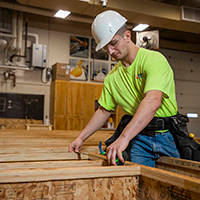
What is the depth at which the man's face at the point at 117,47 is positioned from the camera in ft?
5.53

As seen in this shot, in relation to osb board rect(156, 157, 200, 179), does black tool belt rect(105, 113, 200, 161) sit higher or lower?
higher

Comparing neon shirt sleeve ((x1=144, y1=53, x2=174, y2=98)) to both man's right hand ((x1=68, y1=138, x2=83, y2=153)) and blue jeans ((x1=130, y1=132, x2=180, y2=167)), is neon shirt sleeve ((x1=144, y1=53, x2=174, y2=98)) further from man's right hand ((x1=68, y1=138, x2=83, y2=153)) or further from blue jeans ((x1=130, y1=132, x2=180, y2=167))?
man's right hand ((x1=68, y1=138, x2=83, y2=153))

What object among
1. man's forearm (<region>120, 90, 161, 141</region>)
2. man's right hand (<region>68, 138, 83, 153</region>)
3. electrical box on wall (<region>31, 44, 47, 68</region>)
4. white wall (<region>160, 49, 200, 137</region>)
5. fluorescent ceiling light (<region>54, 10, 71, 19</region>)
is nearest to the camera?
man's forearm (<region>120, 90, 161, 141</region>)

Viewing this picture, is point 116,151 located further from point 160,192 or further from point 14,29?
point 14,29

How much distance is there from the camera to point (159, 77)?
1479mm

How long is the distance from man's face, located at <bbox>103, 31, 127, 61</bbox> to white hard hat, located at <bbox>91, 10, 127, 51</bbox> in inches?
1.4

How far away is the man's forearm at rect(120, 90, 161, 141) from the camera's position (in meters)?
1.34

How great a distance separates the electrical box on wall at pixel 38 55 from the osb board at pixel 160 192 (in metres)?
7.01

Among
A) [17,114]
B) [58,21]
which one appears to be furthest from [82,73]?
[17,114]

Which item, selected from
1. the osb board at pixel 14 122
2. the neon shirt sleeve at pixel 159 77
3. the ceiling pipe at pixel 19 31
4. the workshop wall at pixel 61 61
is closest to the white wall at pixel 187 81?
the workshop wall at pixel 61 61

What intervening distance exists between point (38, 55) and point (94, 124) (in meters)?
6.22

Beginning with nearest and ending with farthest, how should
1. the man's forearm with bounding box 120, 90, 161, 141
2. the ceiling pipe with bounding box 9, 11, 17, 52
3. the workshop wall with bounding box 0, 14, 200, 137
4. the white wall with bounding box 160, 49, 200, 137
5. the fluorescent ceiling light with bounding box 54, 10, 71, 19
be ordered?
1. the man's forearm with bounding box 120, 90, 161, 141
2. the fluorescent ceiling light with bounding box 54, 10, 71, 19
3. the ceiling pipe with bounding box 9, 11, 17, 52
4. the workshop wall with bounding box 0, 14, 200, 137
5. the white wall with bounding box 160, 49, 200, 137

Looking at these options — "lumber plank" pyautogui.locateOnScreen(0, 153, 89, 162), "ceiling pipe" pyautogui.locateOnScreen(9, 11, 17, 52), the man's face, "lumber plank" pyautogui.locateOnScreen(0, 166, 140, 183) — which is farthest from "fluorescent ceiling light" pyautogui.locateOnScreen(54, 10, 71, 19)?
"lumber plank" pyautogui.locateOnScreen(0, 166, 140, 183)

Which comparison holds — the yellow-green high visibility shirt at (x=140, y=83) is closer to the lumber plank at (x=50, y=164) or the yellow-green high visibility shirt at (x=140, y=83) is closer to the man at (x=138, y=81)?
the man at (x=138, y=81)
